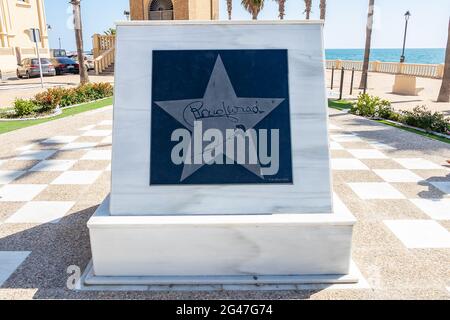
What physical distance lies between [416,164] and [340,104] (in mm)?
8516

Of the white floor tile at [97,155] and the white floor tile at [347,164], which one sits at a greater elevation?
the white floor tile at [97,155]

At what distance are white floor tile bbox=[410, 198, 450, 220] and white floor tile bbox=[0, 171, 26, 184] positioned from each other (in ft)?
21.2

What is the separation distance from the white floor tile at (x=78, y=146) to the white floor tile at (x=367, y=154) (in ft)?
19.3

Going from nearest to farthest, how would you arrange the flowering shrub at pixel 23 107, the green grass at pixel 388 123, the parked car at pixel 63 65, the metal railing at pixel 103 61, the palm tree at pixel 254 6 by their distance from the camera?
the green grass at pixel 388 123
the flowering shrub at pixel 23 107
the metal railing at pixel 103 61
the parked car at pixel 63 65
the palm tree at pixel 254 6

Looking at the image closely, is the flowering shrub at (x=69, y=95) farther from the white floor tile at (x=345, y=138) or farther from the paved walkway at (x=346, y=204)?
the white floor tile at (x=345, y=138)

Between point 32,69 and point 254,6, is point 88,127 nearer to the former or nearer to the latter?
point 32,69

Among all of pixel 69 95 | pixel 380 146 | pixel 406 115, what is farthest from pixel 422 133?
pixel 69 95

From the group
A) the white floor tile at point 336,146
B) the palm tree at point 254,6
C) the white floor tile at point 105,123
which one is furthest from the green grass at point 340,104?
the palm tree at point 254,6

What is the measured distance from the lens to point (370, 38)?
1955cm

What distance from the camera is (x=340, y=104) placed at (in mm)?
15305

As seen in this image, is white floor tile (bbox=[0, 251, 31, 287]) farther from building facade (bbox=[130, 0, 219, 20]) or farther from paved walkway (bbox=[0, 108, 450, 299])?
building facade (bbox=[130, 0, 219, 20])

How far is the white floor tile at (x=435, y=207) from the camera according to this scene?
4.96 m

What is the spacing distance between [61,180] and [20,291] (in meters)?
3.24

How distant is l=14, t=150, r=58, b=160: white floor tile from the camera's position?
7637 millimetres
